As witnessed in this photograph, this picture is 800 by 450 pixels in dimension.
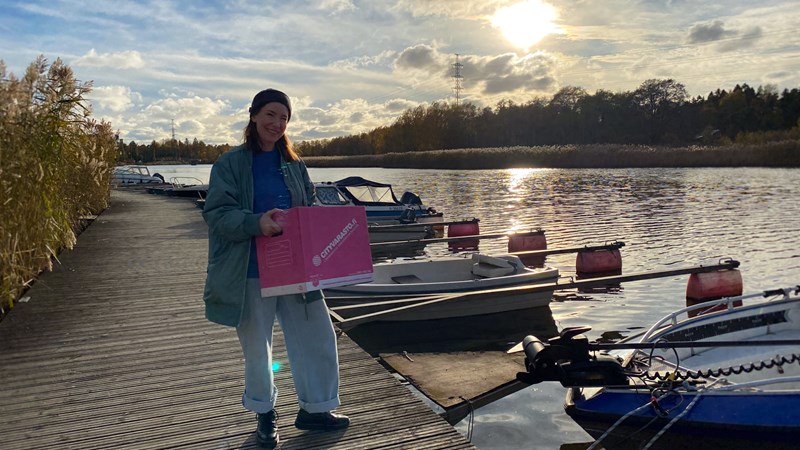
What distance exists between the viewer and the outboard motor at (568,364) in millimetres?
4883

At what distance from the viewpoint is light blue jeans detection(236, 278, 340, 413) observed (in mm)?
3654

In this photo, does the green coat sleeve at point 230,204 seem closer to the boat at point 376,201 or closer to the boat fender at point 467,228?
the boat at point 376,201

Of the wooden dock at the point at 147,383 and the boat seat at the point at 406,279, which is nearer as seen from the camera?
the wooden dock at the point at 147,383

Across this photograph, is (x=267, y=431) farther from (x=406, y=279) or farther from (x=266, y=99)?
(x=406, y=279)

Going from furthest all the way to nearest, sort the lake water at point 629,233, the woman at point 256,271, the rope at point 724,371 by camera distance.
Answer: the lake water at point 629,233 → the rope at point 724,371 → the woman at point 256,271

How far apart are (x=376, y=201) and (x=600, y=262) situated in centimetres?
897

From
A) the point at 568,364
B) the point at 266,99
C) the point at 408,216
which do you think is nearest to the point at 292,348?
the point at 266,99

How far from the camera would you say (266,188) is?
3.67 m

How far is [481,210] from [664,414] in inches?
989

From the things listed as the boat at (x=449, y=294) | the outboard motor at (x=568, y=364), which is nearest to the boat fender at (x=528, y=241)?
the boat at (x=449, y=294)

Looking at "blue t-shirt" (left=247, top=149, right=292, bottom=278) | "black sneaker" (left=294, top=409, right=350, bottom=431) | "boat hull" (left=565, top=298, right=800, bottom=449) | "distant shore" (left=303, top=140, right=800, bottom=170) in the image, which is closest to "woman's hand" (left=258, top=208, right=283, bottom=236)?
"blue t-shirt" (left=247, top=149, right=292, bottom=278)

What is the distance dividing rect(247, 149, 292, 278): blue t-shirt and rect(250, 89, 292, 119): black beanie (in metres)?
0.28

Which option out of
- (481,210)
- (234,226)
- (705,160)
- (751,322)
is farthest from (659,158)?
(234,226)

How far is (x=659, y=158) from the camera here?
195 feet
